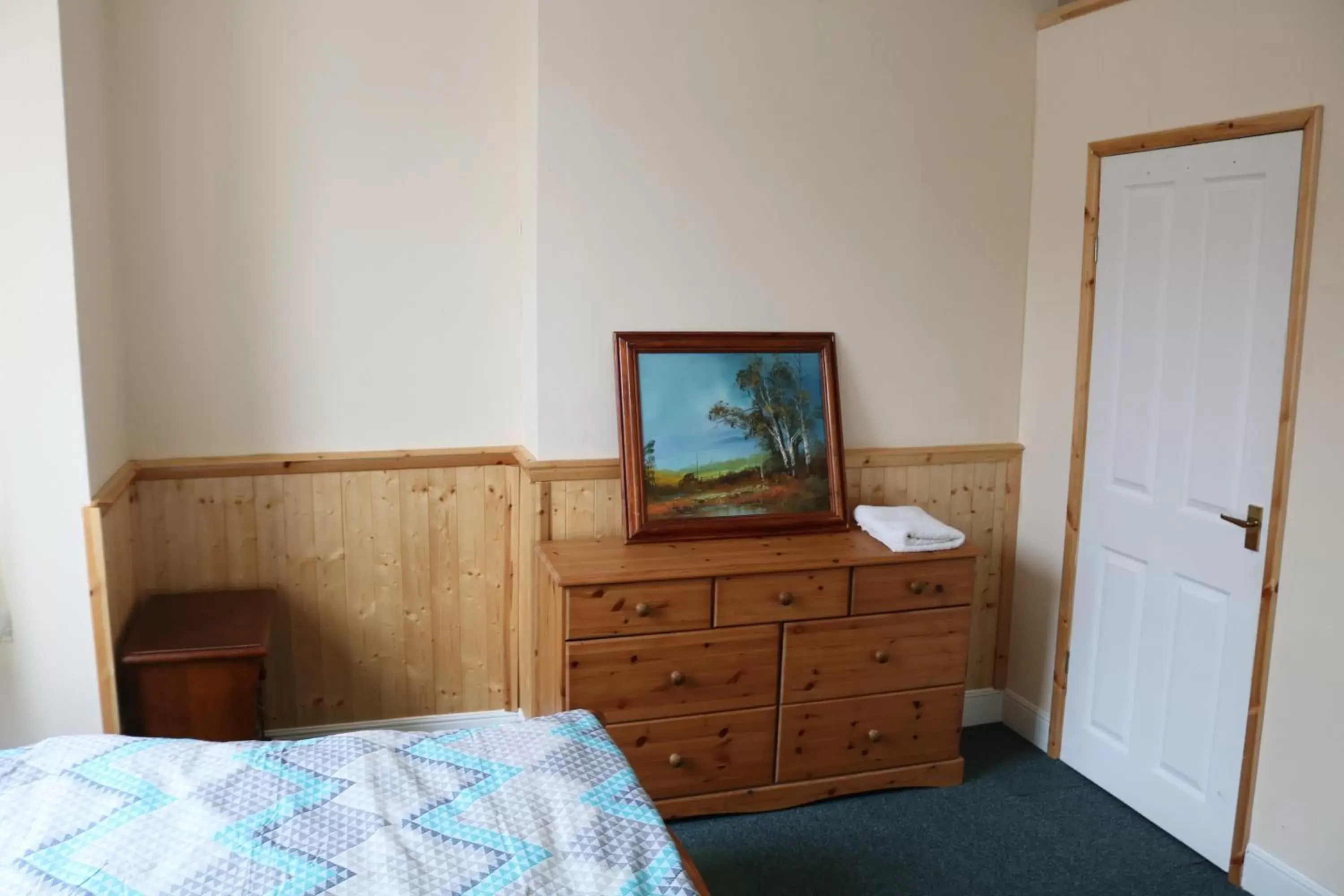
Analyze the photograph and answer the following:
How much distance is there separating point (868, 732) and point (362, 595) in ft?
5.43

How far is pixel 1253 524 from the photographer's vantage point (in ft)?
9.30

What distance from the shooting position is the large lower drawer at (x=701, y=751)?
306cm

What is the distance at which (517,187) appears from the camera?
3.40m

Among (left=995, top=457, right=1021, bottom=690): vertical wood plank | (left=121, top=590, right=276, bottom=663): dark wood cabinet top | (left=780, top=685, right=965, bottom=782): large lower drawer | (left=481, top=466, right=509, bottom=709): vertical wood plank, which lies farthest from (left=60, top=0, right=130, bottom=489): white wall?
(left=995, top=457, right=1021, bottom=690): vertical wood plank

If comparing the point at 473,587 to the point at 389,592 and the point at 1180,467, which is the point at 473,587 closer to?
the point at 389,592

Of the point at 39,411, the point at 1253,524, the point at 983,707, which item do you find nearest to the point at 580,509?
the point at 39,411

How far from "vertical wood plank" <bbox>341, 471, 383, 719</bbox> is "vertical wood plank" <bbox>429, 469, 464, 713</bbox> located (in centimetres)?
18

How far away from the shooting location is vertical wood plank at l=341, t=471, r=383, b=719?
3350 millimetres

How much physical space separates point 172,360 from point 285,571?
0.72m

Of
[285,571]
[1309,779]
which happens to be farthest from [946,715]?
[285,571]

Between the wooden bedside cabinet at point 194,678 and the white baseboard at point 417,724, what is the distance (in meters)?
0.43

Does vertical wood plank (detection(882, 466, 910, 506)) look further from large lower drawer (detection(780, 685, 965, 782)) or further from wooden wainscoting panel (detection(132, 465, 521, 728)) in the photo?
wooden wainscoting panel (detection(132, 465, 521, 728))

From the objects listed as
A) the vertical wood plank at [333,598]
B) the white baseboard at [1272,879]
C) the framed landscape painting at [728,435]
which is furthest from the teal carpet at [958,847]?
the vertical wood plank at [333,598]

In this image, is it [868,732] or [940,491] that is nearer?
[868,732]
